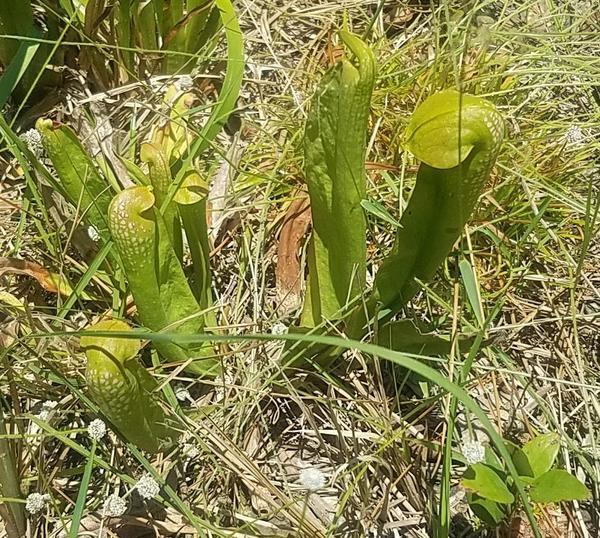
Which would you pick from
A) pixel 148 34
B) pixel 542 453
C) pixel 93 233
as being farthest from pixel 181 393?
pixel 148 34

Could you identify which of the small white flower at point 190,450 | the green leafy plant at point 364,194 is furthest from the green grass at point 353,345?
the green leafy plant at point 364,194

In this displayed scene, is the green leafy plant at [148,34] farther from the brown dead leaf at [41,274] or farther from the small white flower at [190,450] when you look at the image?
the small white flower at [190,450]

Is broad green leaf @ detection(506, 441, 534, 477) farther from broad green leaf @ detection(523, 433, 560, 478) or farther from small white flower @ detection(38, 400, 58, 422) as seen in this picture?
small white flower @ detection(38, 400, 58, 422)

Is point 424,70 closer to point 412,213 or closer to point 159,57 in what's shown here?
point 159,57

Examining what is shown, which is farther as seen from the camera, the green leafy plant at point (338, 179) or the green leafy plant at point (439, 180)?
the green leafy plant at point (338, 179)

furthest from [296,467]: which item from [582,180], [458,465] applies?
[582,180]

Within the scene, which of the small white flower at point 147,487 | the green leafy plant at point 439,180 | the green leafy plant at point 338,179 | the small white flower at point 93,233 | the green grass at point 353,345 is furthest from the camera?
the small white flower at point 93,233

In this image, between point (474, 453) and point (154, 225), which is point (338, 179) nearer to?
point (154, 225)
